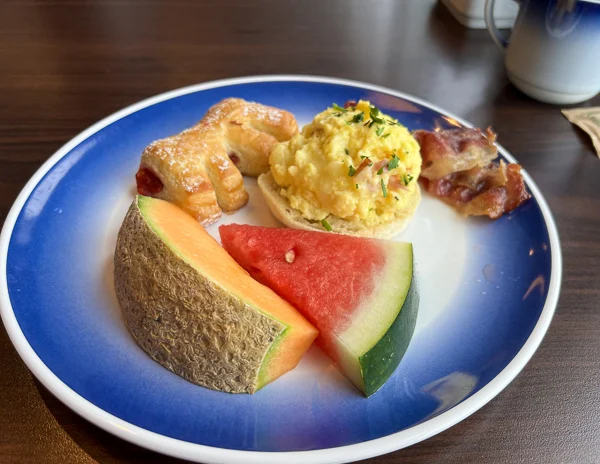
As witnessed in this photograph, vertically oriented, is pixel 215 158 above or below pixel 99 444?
above

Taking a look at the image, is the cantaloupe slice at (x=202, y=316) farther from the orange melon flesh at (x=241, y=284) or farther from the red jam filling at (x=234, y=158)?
the red jam filling at (x=234, y=158)

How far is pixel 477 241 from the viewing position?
172 cm

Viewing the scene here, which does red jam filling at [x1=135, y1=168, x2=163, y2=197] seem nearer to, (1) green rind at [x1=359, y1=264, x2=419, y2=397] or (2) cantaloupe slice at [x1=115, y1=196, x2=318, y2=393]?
(2) cantaloupe slice at [x1=115, y1=196, x2=318, y2=393]

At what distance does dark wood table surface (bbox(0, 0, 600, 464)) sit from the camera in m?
1.16

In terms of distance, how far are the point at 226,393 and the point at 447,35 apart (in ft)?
9.39

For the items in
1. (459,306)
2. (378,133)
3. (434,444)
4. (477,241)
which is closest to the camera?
(434,444)

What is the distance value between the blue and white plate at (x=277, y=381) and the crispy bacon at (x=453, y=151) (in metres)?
0.12

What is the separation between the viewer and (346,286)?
129cm

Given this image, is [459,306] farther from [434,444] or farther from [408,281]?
[434,444]

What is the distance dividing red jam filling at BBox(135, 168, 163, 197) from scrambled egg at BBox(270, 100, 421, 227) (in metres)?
0.40

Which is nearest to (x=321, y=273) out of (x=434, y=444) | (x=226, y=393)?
(x=226, y=393)

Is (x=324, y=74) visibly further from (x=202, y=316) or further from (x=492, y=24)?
(x=202, y=316)

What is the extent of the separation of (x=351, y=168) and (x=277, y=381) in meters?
0.68

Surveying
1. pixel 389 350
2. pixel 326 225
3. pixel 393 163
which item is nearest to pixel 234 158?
pixel 326 225
